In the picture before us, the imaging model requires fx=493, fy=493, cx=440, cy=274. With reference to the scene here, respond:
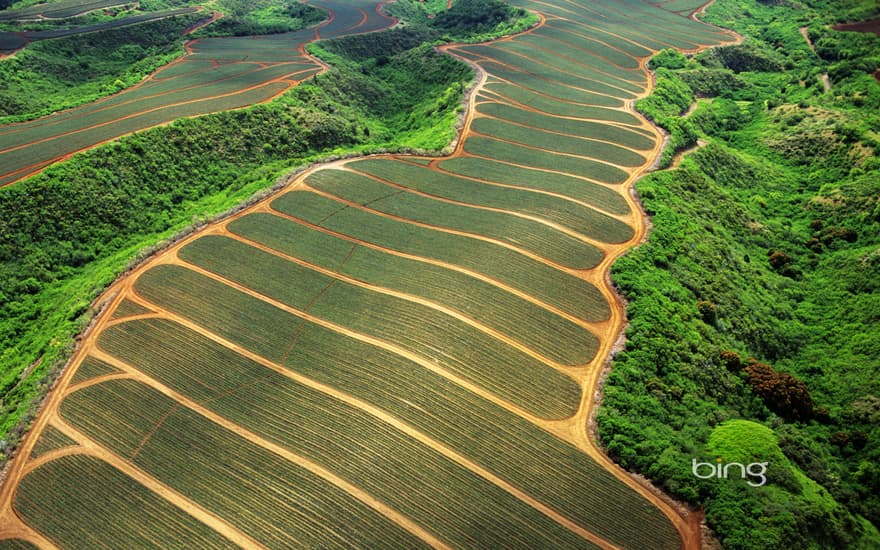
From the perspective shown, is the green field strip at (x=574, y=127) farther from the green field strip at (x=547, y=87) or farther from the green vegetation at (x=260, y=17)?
the green vegetation at (x=260, y=17)

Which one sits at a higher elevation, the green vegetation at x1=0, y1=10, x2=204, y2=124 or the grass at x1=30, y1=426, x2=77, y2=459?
the green vegetation at x1=0, y1=10, x2=204, y2=124

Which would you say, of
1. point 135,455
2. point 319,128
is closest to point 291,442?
point 135,455

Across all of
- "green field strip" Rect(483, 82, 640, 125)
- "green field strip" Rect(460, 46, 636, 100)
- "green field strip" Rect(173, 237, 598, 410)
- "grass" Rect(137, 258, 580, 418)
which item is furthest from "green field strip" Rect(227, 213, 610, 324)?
"green field strip" Rect(460, 46, 636, 100)

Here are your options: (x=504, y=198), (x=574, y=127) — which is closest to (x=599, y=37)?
(x=574, y=127)

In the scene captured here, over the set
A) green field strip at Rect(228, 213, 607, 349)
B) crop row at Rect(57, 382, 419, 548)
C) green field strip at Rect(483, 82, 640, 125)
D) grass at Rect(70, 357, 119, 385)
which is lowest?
crop row at Rect(57, 382, 419, 548)

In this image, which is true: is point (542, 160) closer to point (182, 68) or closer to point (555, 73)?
point (555, 73)

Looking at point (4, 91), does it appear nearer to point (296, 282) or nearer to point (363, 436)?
point (296, 282)

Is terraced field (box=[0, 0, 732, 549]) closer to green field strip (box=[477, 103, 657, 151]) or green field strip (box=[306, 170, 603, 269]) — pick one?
green field strip (box=[306, 170, 603, 269])
